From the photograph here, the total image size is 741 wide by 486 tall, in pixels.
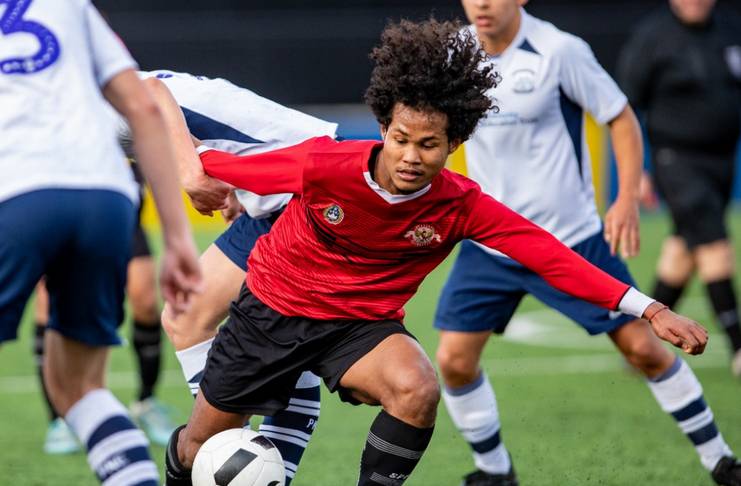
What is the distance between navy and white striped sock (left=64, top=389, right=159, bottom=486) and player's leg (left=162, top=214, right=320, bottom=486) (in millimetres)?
1232

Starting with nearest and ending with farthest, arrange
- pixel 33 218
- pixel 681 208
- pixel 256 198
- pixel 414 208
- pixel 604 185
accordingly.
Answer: pixel 33 218 → pixel 414 208 → pixel 256 198 → pixel 681 208 → pixel 604 185

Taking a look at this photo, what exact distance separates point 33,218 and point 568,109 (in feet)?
8.76

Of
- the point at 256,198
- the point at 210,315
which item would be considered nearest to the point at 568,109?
the point at 256,198

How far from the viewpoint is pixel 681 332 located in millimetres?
3730

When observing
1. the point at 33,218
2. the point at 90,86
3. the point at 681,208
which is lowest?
the point at 681,208

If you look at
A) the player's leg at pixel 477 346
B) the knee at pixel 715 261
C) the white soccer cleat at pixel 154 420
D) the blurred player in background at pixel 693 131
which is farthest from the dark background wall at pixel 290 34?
the player's leg at pixel 477 346

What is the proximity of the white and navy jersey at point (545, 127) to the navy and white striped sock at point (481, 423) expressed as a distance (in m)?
0.71

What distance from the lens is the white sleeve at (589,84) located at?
16.3ft

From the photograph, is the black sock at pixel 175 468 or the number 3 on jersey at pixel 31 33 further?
the black sock at pixel 175 468

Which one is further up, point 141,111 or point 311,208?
point 141,111

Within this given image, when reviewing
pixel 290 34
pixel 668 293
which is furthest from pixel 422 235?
pixel 290 34

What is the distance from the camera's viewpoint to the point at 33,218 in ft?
9.75

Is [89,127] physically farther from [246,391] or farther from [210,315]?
[210,315]

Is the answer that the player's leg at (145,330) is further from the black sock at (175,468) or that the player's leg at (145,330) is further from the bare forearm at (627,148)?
the bare forearm at (627,148)
